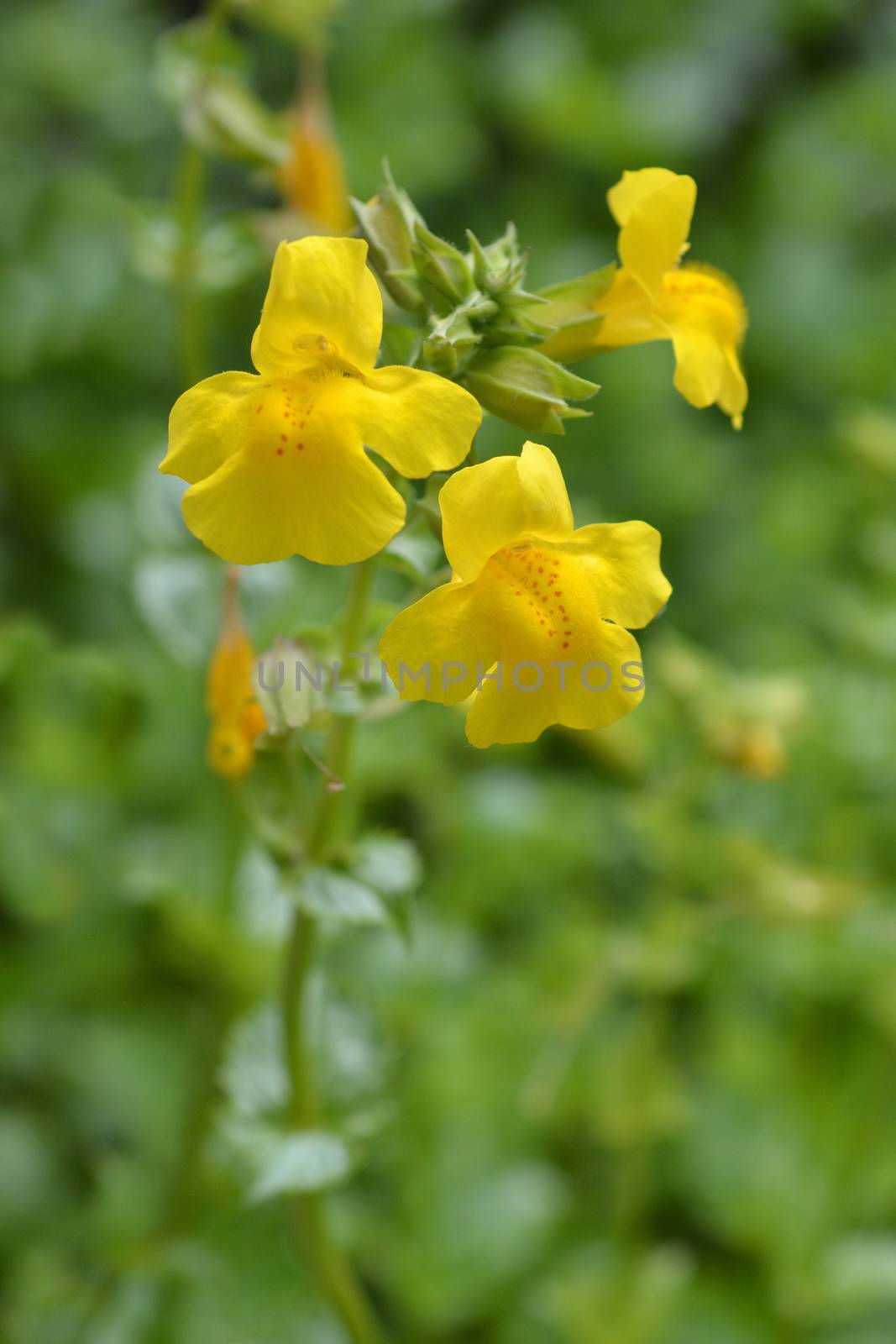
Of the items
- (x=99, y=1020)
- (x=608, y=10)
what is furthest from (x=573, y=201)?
(x=99, y=1020)

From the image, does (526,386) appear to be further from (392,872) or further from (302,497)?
(392,872)

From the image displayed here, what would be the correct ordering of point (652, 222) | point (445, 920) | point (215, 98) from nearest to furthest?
1. point (652, 222)
2. point (215, 98)
3. point (445, 920)

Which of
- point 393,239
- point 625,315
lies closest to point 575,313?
point 625,315

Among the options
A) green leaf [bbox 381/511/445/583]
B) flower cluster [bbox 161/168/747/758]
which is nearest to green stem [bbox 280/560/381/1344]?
green leaf [bbox 381/511/445/583]

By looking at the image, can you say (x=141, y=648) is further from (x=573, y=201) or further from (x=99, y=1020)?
(x=573, y=201)

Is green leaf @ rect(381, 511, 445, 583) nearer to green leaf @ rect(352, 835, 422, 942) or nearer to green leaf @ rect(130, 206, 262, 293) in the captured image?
green leaf @ rect(352, 835, 422, 942)

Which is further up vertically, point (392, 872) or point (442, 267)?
point (442, 267)

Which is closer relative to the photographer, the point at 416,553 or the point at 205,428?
the point at 205,428
